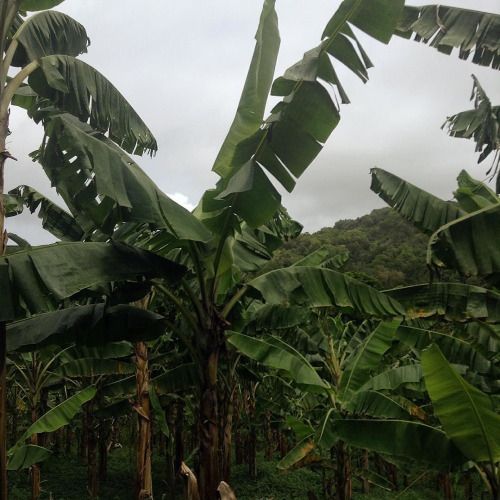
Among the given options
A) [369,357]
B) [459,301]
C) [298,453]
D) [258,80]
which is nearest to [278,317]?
[369,357]

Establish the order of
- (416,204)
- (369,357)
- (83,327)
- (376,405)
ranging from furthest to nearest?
1. (369,357)
2. (376,405)
3. (416,204)
4. (83,327)

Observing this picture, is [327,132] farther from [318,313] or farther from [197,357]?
[318,313]

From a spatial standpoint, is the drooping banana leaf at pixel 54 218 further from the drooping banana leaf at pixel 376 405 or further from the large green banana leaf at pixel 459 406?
the large green banana leaf at pixel 459 406

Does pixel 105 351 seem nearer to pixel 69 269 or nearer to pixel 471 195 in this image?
pixel 69 269

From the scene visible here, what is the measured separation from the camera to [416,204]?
532 centimetres

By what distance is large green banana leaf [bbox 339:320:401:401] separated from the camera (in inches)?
243

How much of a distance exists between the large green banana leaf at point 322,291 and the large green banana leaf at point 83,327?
123 cm

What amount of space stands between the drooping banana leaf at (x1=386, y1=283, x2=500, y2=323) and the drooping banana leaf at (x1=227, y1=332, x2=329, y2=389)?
132 cm

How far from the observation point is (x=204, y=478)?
4.71 meters

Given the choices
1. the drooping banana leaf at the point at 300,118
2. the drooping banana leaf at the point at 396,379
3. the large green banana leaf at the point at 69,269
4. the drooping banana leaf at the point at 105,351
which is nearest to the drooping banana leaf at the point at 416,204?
the drooping banana leaf at the point at 300,118

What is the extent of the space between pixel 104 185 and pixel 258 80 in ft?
5.61

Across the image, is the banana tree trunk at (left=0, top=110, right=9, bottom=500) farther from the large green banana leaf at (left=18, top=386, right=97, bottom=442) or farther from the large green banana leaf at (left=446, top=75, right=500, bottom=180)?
the large green banana leaf at (left=446, top=75, right=500, bottom=180)

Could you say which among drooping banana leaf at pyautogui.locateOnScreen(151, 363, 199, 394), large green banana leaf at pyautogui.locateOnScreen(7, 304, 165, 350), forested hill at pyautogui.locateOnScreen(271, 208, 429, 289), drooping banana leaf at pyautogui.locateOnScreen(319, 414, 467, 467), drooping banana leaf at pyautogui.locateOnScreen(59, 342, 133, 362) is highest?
forested hill at pyautogui.locateOnScreen(271, 208, 429, 289)

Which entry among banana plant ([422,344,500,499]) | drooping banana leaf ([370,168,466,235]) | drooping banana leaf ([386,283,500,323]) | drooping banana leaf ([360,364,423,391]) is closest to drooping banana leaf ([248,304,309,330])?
drooping banana leaf ([360,364,423,391])
